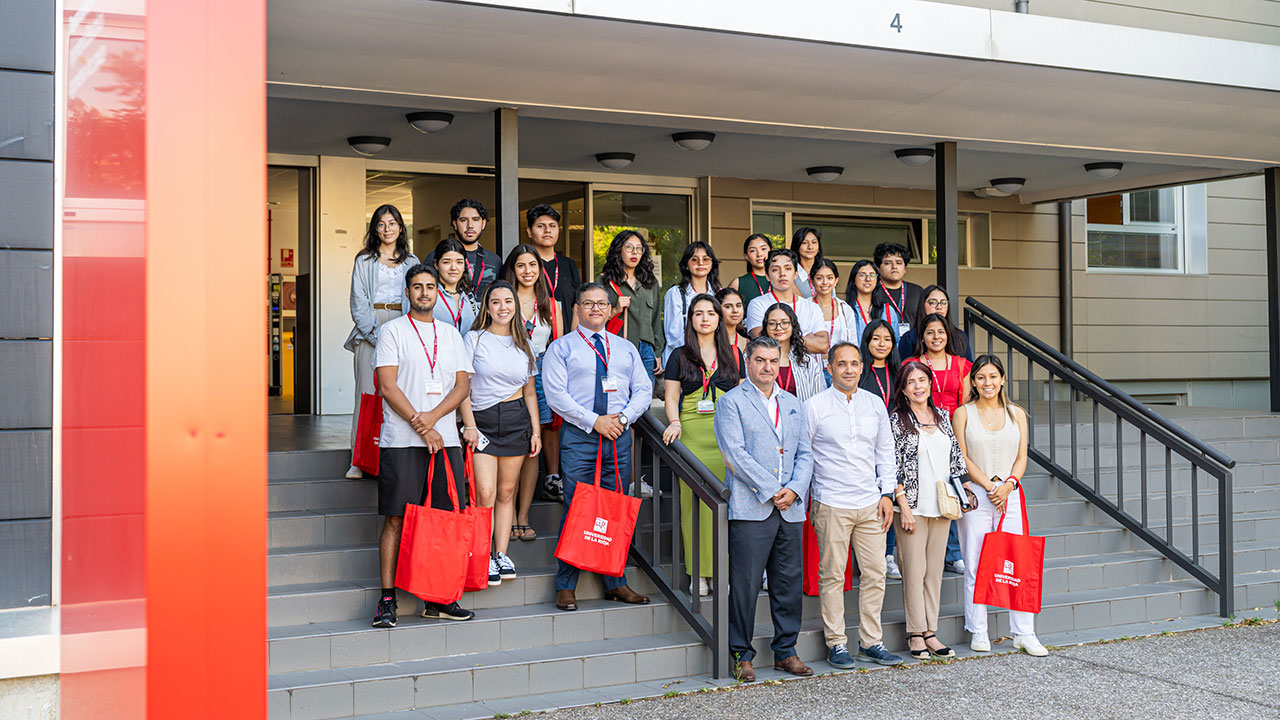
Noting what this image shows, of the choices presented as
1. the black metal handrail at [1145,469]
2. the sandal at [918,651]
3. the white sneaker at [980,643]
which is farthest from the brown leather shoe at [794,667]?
the black metal handrail at [1145,469]

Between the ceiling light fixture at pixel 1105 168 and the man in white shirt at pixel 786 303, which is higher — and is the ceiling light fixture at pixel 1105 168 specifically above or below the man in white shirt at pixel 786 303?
above

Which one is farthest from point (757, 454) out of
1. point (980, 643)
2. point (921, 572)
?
point (980, 643)

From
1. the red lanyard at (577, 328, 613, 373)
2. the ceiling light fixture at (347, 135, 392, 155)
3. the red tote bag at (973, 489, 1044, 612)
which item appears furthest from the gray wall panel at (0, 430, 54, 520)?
the ceiling light fixture at (347, 135, 392, 155)

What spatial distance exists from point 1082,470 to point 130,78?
28.2 ft

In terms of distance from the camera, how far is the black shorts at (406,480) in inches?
210

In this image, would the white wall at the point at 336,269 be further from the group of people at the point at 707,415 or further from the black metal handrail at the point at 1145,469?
the black metal handrail at the point at 1145,469

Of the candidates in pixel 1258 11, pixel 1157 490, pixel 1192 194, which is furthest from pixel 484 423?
pixel 1192 194

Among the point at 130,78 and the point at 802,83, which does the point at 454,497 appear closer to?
the point at 802,83

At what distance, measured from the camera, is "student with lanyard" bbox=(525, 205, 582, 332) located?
661 cm

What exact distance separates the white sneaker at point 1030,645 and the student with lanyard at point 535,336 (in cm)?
287

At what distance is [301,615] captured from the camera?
5410 millimetres

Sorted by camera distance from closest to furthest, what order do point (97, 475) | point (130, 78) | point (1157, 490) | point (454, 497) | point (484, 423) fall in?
point (130, 78) < point (97, 475) < point (454, 497) < point (484, 423) < point (1157, 490)

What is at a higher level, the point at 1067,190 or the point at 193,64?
the point at 1067,190

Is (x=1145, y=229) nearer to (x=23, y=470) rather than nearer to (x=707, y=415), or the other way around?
(x=707, y=415)
